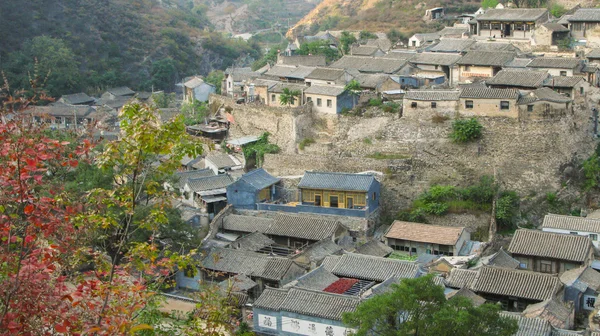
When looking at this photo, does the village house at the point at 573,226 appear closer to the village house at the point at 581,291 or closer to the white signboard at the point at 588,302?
Result: the village house at the point at 581,291

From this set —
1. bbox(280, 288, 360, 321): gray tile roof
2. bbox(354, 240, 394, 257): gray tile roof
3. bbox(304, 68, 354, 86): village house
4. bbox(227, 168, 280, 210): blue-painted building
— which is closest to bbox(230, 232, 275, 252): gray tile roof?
bbox(227, 168, 280, 210): blue-painted building

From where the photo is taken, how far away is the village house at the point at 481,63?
96.7ft

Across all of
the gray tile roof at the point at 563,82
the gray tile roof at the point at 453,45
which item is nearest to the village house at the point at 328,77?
the gray tile roof at the point at 453,45

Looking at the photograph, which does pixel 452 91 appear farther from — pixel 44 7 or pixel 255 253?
pixel 44 7

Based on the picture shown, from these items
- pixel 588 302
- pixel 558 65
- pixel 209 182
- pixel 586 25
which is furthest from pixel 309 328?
pixel 586 25

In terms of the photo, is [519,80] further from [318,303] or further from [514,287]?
[318,303]

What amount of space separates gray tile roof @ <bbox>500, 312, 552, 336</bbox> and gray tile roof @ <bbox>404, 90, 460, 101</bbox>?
1034 centimetres

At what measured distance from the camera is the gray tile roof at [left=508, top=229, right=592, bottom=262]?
67.5ft

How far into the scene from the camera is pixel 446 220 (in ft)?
79.2

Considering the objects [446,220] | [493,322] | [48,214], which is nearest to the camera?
[48,214]

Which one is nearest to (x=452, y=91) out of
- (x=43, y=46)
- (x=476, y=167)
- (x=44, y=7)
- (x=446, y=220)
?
(x=476, y=167)

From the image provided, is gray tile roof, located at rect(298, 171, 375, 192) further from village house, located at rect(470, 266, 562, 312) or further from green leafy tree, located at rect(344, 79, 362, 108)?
village house, located at rect(470, 266, 562, 312)

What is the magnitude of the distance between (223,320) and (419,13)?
3893 cm

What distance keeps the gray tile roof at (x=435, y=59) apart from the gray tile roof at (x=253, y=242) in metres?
11.6
